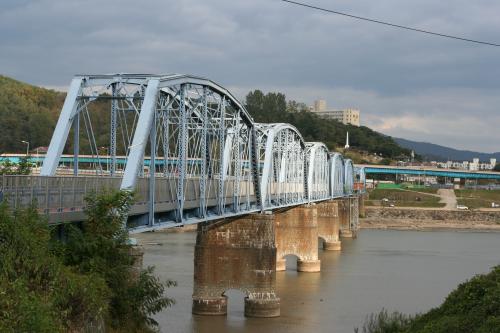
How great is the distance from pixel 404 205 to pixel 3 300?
150 metres

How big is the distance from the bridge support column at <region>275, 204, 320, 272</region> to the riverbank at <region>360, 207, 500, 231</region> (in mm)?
66877

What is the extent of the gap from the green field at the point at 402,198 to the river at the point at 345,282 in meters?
61.3


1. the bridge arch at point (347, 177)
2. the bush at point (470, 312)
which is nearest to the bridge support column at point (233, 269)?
the bush at point (470, 312)

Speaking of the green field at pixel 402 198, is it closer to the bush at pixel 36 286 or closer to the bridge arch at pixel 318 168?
the bridge arch at pixel 318 168

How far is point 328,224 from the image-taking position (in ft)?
297

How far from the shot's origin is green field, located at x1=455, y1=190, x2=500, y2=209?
16638 cm

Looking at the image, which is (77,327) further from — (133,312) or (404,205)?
(404,205)

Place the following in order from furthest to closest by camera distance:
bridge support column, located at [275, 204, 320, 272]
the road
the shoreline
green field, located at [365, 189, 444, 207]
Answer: green field, located at [365, 189, 444, 207]
the road
the shoreline
bridge support column, located at [275, 204, 320, 272]

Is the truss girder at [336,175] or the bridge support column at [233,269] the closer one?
the bridge support column at [233,269]

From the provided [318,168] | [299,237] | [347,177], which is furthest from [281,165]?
[347,177]

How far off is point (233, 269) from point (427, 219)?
4153 inches

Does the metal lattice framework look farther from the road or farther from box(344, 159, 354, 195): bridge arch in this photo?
the road

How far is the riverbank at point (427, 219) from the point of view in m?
135

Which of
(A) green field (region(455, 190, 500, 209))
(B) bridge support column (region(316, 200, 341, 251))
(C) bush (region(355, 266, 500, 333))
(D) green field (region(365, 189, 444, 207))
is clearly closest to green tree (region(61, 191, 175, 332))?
(C) bush (region(355, 266, 500, 333))
